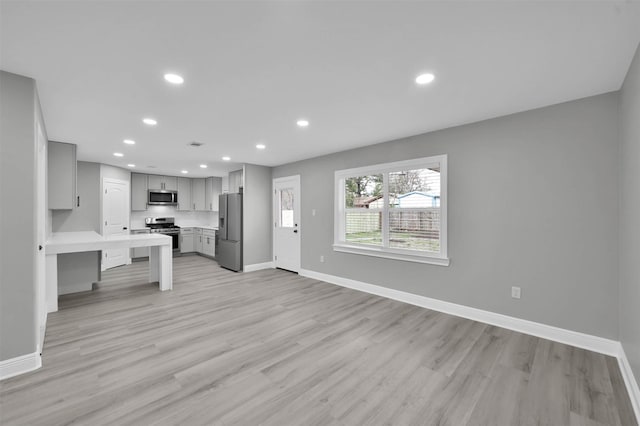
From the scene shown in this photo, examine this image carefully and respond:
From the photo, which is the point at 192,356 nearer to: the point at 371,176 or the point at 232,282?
the point at 232,282

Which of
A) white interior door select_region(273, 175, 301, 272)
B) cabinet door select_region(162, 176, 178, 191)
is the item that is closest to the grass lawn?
white interior door select_region(273, 175, 301, 272)

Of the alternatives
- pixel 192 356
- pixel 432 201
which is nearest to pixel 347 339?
pixel 192 356

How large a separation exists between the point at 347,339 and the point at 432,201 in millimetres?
2154

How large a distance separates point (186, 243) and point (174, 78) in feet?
23.1

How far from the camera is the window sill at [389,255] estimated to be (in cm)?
356

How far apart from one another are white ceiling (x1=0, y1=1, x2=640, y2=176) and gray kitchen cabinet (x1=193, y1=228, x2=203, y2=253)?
531 cm

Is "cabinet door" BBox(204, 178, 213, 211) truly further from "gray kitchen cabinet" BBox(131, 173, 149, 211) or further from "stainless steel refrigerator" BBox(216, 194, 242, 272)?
"stainless steel refrigerator" BBox(216, 194, 242, 272)

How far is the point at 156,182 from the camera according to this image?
305 inches

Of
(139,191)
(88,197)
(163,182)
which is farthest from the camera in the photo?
(163,182)

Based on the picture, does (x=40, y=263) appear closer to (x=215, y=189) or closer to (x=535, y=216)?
(x=535, y=216)

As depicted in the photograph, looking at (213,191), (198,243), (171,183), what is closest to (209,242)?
(198,243)

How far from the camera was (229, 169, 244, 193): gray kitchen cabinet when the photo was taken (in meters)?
6.43

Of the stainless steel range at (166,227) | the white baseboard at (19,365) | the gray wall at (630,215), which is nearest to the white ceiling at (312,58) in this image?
the gray wall at (630,215)

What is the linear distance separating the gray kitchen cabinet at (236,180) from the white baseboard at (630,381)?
20.3 ft
